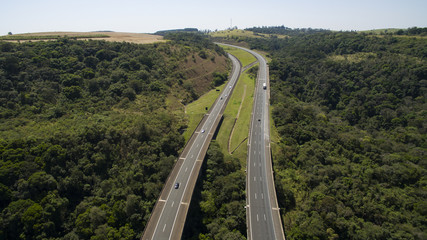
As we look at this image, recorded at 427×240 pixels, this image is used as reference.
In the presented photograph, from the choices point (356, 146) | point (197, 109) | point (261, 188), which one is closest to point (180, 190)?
point (261, 188)

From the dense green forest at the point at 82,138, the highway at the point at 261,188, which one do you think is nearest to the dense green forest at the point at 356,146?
the highway at the point at 261,188

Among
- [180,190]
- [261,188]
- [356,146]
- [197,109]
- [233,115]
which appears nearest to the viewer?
[180,190]

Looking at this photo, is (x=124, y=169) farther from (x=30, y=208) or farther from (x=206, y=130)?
(x=206, y=130)

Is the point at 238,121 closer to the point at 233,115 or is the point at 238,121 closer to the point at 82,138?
the point at 233,115

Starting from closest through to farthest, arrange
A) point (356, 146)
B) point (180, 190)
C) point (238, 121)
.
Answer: point (180, 190) < point (356, 146) < point (238, 121)

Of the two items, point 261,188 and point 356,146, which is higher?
point 356,146

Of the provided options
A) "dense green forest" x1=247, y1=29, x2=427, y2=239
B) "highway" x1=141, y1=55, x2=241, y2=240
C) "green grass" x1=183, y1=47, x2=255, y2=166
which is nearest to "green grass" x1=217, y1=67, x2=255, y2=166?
"green grass" x1=183, y1=47, x2=255, y2=166
